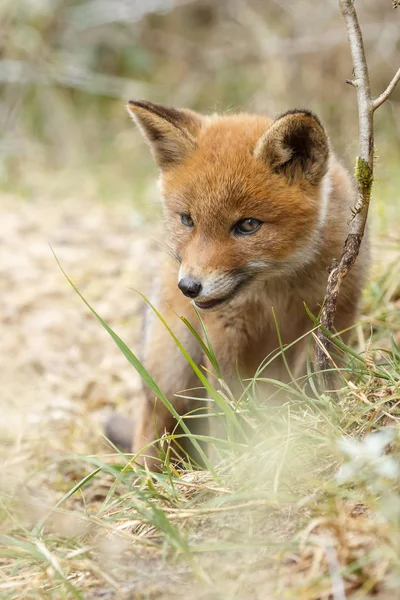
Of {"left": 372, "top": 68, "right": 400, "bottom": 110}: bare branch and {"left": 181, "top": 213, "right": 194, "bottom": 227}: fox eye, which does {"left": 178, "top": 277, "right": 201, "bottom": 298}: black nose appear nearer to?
{"left": 181, "top": 213, "right": 194, "bottom": 227}: fox eye

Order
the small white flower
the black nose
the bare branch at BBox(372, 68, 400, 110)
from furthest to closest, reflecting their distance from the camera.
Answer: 1. the black nose
2. the bare branch at BBox(372, 68, 400, 110)
3. the small white flower

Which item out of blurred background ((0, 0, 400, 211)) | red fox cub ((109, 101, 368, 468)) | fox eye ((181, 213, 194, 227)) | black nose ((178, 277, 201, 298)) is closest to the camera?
black nose ((178, 277, 201, 298))

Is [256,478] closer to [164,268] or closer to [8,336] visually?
[164,268]

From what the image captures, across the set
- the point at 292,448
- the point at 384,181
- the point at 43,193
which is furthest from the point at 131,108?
the point at 43,193

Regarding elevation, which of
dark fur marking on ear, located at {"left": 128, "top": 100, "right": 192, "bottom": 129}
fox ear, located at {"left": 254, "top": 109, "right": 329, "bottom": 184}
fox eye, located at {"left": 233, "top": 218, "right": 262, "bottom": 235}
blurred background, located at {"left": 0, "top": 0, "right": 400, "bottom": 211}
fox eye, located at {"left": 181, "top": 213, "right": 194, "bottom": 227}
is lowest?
fox eye, located at {"left": 233, "top": 218, "right": 262, "bottom": 235}

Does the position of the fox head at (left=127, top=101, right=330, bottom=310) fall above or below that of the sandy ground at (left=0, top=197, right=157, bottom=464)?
above

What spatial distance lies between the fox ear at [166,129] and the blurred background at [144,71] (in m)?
4.40

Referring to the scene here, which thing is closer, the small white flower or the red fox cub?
the small white flower

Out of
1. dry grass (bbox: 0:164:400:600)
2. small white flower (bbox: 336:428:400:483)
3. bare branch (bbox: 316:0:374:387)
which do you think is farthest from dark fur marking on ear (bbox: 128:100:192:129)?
small white flower (bbox: 336:428:400:483)

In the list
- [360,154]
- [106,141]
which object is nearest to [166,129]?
[360,154]

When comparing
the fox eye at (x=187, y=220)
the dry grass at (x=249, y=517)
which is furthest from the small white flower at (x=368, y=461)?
the fox eye at (x=187, y=220)

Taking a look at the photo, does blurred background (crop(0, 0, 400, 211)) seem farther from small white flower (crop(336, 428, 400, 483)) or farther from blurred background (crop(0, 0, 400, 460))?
small white flower (crop(336, 428, 400, 483))

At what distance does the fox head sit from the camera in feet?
11.2

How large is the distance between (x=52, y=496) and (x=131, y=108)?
2.20 metres
